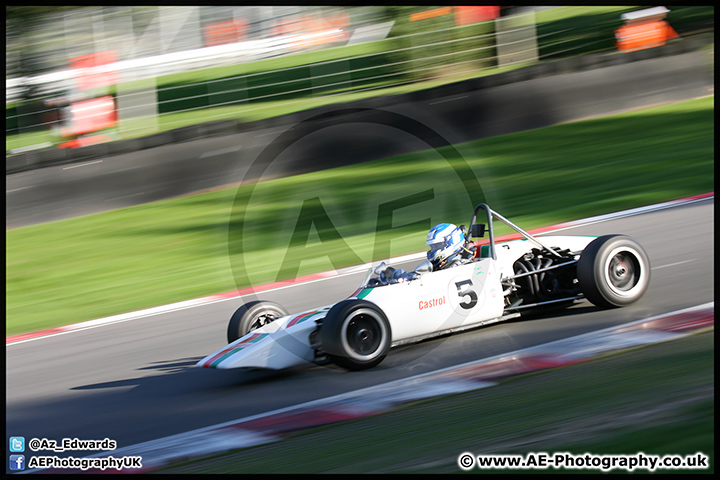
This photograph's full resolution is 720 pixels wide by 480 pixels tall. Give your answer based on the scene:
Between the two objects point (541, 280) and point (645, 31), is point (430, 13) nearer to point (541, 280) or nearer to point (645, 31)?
point (645, 31)

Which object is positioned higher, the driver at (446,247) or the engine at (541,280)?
the driver at (446,247)

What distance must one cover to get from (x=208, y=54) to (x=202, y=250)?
14.1m

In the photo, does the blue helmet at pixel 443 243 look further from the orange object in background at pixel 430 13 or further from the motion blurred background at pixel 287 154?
the orange object in background at pixel 430 13

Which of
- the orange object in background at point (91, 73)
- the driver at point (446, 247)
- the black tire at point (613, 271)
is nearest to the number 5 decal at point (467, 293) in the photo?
the driver at point (446, 247)

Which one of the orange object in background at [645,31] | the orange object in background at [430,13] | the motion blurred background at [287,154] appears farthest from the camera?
the orange object in background at [430,13]

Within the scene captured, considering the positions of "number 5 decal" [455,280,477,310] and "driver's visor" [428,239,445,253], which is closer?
"number 5 decal" [455,280,477,310]

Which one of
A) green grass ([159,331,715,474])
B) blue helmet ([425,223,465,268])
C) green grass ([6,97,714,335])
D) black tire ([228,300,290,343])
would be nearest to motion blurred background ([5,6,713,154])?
green grass ([6,97,714,335])

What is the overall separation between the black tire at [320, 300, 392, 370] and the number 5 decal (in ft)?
2.27

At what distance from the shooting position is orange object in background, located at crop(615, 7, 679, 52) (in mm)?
17594

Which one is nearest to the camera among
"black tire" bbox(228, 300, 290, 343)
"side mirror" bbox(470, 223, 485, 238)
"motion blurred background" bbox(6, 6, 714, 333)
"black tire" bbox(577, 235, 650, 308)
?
"black tire" bbox(577, 235, 650, 308)

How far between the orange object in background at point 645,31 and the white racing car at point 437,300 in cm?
1271

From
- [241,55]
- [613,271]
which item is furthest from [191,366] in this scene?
[241,55]

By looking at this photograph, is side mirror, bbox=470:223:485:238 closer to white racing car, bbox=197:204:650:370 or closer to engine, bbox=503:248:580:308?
white racing car, bbox=197:204:650:370

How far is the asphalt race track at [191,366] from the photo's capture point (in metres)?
5.22
